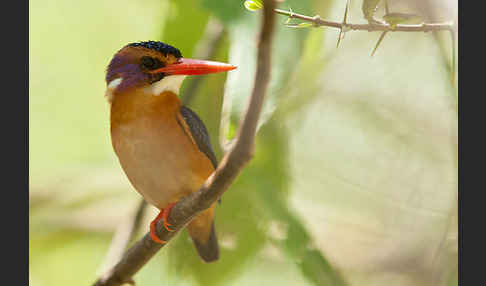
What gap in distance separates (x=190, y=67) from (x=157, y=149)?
14 centimetres

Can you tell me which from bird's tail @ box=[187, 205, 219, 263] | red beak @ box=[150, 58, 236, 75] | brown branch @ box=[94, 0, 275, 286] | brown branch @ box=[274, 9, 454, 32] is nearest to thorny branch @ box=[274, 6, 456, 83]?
brown branch @ box=[274, 9, 454, 32]

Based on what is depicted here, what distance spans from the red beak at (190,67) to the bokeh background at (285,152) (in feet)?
0.30

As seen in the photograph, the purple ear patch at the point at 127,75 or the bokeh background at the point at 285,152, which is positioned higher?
the purple ear patch at the point at 127,75

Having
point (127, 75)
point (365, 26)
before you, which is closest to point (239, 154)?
point (365, 26)

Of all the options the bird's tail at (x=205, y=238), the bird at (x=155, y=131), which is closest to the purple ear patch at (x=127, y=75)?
the bird at (x=155, y=131)

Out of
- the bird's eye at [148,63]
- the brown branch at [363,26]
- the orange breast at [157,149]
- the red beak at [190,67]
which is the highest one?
the brown branch at [363,26]

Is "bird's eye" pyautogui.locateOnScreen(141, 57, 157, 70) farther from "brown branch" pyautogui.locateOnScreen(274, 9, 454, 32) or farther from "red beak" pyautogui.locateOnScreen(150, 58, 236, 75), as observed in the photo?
"brown branch" pyautogui.locateOnScreen(274, 9, 454, 32)

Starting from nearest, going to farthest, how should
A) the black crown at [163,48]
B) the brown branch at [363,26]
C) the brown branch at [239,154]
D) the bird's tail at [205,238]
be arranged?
the brown branch at [239,154]
the brown branch at [363,26]
the black crown at [163,48]
the bird's tail at [205,238]

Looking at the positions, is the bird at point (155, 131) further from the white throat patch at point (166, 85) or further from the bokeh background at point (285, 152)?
the bokeh background at point (285, 152)

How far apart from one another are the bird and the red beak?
10mm

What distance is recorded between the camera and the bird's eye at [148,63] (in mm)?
895

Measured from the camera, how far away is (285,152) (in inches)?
47.0

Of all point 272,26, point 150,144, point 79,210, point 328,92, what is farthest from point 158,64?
point 79,210

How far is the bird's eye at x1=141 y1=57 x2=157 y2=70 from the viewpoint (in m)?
0.89
